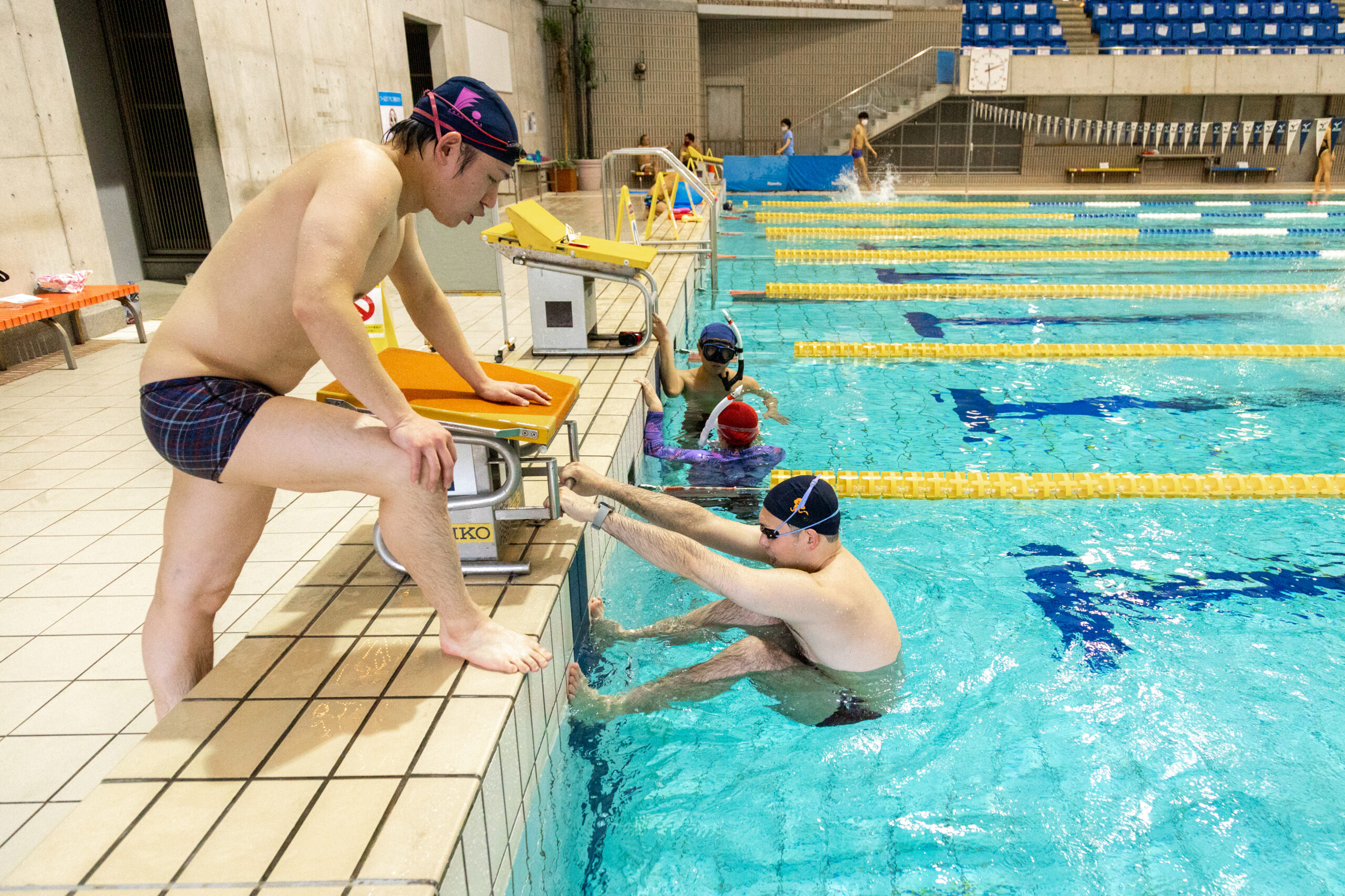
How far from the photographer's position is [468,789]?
1674 mm

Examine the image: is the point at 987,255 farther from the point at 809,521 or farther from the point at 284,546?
the point at 284,546

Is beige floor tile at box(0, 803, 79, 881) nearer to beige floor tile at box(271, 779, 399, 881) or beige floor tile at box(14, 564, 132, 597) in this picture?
beige floor tile at box(271, 779, 399, 881)

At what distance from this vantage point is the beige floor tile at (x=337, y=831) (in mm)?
1486

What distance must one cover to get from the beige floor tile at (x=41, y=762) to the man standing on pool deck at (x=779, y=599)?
122cm

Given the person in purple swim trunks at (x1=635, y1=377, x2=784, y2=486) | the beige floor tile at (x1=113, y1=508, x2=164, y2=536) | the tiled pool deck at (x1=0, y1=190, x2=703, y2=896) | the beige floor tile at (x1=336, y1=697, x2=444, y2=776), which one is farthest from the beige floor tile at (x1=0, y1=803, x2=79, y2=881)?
the person in purple swim trunks at (x1=635, y1=377, x2=784, y2=486)

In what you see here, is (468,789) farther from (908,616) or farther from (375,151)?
(908,616)

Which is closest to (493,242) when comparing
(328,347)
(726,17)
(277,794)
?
(328,347)

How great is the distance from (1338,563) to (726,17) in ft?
65.2

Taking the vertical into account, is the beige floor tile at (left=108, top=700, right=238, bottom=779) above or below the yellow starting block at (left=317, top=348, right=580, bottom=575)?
below

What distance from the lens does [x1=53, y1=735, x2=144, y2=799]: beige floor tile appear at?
210cm

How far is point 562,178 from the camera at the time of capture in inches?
715

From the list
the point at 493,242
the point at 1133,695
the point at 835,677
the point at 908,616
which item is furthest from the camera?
the point at 493,242

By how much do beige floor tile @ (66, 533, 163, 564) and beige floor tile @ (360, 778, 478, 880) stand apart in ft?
6.50

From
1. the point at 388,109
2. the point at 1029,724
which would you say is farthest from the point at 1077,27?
the point at 1029,724
